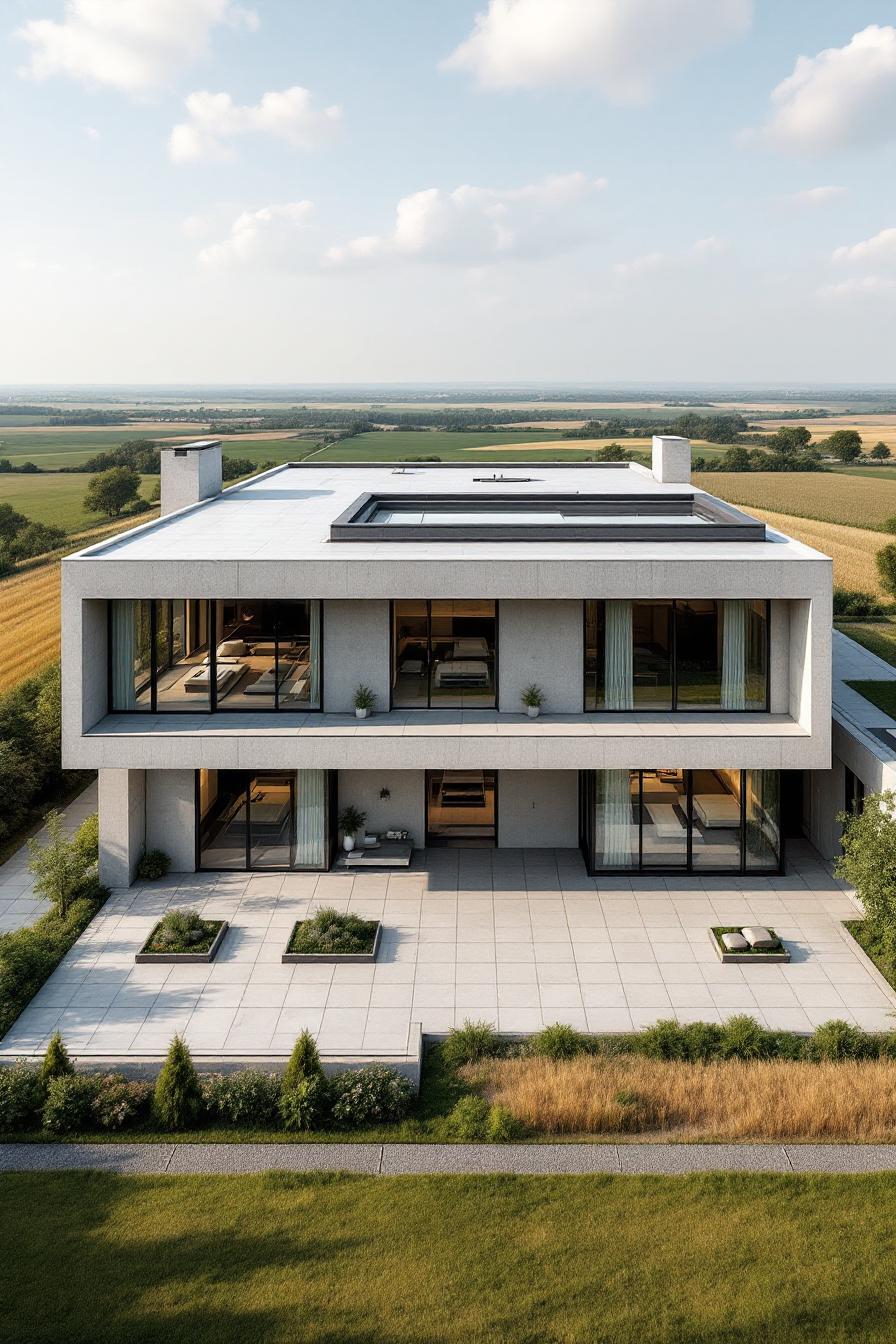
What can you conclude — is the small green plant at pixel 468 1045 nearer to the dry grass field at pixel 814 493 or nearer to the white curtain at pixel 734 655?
the white curtain at pixel 734 655

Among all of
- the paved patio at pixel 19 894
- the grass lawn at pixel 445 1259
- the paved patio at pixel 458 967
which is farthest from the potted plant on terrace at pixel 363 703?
the grass lawn at pixel 445 1259

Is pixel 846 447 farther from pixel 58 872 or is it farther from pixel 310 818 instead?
pixel 58 872

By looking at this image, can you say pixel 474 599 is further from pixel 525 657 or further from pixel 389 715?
pixel 389 715

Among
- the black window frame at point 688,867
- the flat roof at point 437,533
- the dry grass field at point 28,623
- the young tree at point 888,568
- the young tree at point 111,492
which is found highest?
the young tree at point 111,492

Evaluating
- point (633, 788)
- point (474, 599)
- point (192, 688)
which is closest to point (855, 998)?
point (633, 788)

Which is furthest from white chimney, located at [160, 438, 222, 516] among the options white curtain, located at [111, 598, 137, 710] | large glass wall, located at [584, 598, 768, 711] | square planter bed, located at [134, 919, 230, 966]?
square planter bed, located at [134, 919, 230, 966]

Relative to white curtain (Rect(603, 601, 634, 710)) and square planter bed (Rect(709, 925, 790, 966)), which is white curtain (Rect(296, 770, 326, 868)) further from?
square planter bed (Rect(709, 925, 790, 966))
